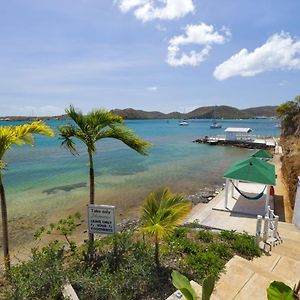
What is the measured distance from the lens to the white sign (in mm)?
5910

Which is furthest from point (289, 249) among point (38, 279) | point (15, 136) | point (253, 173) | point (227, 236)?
point (15, 136)

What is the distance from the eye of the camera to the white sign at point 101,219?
591cm

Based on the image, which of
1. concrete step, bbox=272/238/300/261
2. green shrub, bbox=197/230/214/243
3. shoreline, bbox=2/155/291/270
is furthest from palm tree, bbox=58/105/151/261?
concrete step, bbox=272/238/300/261

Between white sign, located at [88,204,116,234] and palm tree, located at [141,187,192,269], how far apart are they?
69 centimetres

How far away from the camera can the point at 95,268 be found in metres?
5.91

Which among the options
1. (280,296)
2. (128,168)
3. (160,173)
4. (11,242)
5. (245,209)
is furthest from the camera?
(128,168)

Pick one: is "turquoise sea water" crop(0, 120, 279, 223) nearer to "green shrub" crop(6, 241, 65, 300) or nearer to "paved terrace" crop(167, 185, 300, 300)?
"green shrub" crop(6, 241, 65, 300)

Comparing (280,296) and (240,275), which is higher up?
(280,296)

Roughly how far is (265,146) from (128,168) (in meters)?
26.0

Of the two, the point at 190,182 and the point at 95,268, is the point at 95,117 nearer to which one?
the point at 95,268

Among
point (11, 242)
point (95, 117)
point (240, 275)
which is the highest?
point (95, 117)

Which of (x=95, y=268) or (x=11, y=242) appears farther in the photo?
(x=11, y=242)

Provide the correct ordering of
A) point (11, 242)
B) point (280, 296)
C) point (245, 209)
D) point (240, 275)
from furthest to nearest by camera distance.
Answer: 1. point (245, 209)
2. point (11, 242)
3. point (240, 275)
4. point (280, 296)

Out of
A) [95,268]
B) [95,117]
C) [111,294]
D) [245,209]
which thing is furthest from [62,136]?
[245,209]
